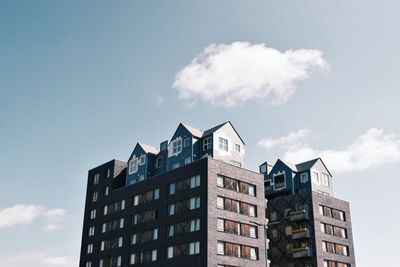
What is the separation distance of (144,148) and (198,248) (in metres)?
27.8

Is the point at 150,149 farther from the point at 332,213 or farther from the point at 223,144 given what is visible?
the point at 332,213

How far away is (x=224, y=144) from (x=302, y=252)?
26917 mm

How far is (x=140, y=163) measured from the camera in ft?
317

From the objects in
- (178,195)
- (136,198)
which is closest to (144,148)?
(136,198)

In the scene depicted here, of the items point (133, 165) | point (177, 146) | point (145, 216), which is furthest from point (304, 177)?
point (133, 165)

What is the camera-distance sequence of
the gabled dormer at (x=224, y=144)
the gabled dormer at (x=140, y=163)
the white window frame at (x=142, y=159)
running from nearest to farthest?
the gabled dormer at (x=224, y=144)
the gabled dormer at (x=140, y=163)
the white window frame at (x=142, y=159)

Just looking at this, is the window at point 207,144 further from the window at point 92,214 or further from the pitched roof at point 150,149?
the window at point 92,214

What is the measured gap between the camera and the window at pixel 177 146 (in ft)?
292

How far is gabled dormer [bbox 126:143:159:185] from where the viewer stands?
94938 mm

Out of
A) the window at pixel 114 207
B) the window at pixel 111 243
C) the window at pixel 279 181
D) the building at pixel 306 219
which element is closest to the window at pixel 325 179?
the building at pixel 306 219

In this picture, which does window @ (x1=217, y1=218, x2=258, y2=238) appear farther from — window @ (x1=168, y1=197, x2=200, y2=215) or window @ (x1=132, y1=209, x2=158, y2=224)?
window @ (x1=132, y1=209, x2=158, y2=224)

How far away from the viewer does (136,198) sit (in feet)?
303

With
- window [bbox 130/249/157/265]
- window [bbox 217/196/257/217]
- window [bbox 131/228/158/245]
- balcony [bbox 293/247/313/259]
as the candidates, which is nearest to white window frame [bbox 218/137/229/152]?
window [bbox 217/196/257/217]

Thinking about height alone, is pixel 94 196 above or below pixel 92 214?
above
